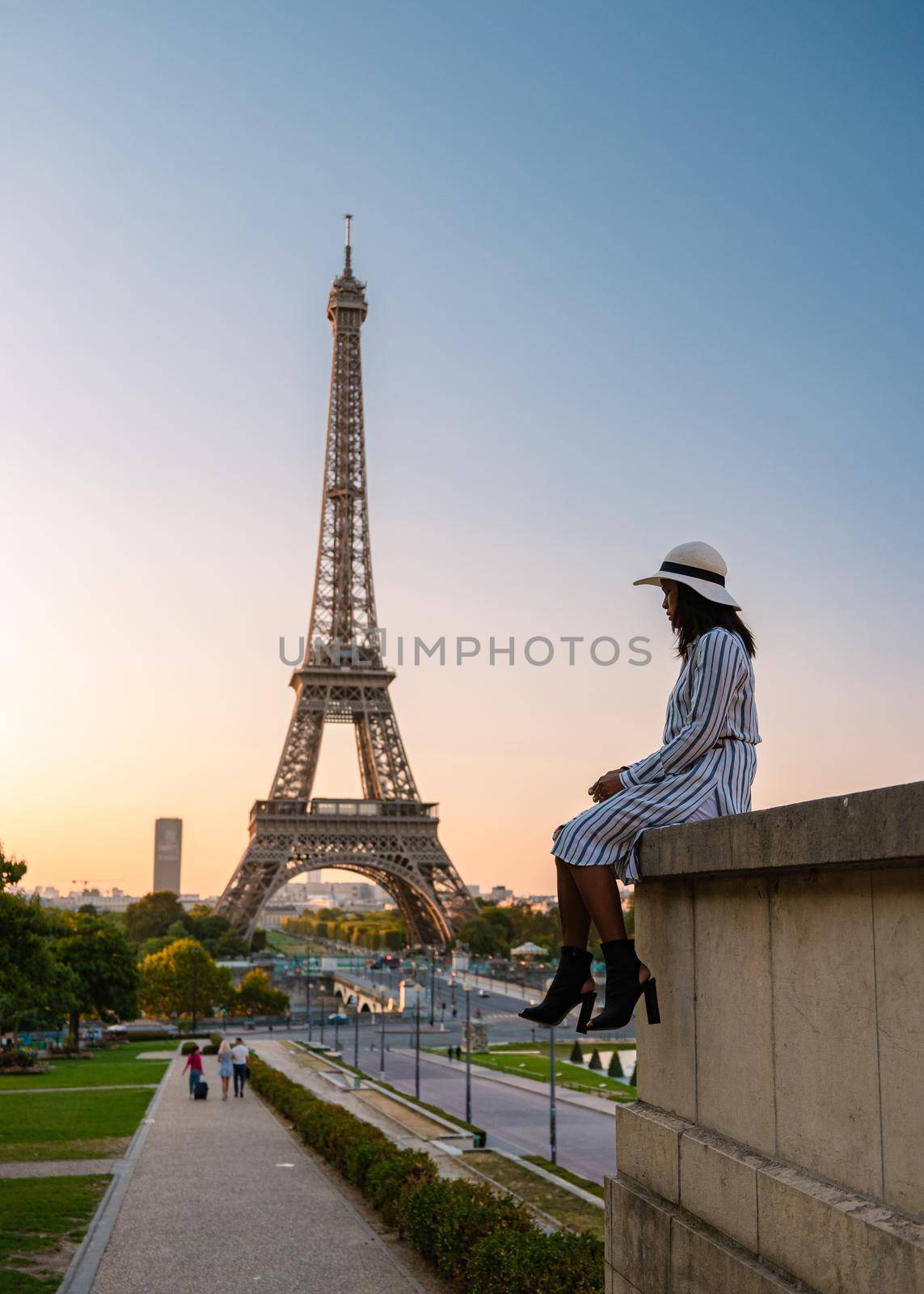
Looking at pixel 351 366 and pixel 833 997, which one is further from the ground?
pixel 351 366

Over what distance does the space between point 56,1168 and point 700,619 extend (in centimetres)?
1730

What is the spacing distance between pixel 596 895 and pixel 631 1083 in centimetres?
4616

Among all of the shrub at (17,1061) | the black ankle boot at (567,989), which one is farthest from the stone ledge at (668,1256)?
the shrub at (17,1061)

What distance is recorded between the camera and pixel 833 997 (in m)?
3.65

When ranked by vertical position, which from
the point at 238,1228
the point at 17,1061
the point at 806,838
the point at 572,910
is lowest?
the point at 17,1061

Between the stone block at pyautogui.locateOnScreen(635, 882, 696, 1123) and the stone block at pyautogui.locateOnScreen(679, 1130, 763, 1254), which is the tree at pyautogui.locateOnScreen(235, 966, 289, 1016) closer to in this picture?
the stone block at pyautogui.locateOnScreen(635, 882, 696, 1123)

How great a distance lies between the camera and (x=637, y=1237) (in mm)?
4750

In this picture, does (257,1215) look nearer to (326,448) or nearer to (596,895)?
(596,895)

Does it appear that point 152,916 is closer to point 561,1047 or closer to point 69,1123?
point 561,1047

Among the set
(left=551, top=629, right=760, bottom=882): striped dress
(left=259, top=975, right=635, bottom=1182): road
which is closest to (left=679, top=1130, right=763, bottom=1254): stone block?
(left=551, top=629, right=760, bottom=882): striped dress

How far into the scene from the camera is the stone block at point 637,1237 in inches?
177

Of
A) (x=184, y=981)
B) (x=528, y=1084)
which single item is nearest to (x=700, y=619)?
(x=528, y=1084)

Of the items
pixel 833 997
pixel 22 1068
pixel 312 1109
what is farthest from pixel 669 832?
pixel 22 1068

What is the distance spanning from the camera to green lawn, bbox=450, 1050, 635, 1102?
42.7 m
